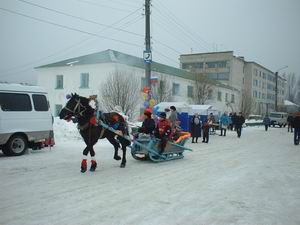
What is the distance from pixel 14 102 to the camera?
1200 cm

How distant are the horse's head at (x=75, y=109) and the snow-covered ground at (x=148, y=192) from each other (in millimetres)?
1508

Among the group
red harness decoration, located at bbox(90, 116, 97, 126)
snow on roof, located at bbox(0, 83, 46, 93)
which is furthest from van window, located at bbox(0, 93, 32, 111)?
red harness decoration, located at bbox(90, 116, 97, 126)

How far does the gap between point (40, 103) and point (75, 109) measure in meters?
4.31

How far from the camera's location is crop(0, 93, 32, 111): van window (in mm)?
11680

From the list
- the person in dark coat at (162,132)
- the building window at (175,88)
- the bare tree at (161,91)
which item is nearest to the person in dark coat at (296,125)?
the person in dark coat at (162,132)

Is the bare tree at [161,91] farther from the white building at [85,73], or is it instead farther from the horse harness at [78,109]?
the horse harness at [78,109]

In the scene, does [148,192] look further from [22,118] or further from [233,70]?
[233,70]

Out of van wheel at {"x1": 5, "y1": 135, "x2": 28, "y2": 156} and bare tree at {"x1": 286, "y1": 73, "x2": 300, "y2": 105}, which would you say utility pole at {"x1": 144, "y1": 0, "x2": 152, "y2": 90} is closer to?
van wheel at {"x1": 5, "y1": 135, "x2": 28, "y2": 156}

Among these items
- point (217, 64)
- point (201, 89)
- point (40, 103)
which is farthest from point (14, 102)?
point (217, 64)

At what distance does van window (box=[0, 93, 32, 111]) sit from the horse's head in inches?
138

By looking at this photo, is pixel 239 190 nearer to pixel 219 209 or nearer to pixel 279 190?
pixel 279 190

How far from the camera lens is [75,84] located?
124 ft

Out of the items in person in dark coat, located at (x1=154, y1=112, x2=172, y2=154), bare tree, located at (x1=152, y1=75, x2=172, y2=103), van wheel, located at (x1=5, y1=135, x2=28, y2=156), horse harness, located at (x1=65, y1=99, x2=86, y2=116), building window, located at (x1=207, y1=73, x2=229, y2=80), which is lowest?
van wheel, located at (x1=5, y1=135, x2=28, y2=156)

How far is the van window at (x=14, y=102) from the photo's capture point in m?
11.7
